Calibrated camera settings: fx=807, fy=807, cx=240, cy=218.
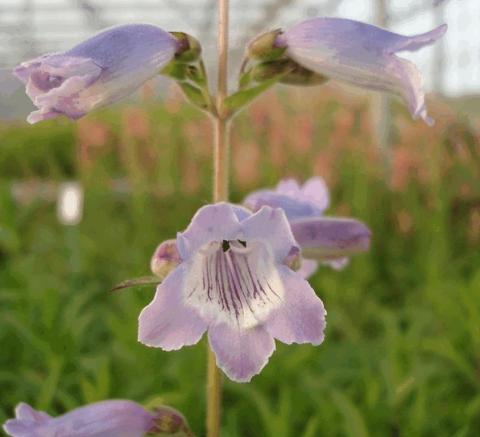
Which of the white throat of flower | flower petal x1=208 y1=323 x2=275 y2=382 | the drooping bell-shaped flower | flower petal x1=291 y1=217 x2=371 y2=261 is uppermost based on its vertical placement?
the white throat of flower

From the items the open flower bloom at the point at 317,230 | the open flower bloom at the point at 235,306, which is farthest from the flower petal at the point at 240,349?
the open flower bloom at the point at 317,230

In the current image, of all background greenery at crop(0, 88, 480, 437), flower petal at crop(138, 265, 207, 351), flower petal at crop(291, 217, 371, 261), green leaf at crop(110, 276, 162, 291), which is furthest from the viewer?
background greenery at crop(0, 88, 480, 437)

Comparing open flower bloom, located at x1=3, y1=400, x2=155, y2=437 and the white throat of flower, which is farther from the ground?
the white throat of flower

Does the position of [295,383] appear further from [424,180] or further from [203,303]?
[424,180]

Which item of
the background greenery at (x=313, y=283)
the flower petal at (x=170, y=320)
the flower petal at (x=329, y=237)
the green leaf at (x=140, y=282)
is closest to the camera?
the flower petal at (x=170, y=320)

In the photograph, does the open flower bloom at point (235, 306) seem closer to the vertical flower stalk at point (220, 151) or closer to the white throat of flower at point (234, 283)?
the white throat of flower at point (234, 283)

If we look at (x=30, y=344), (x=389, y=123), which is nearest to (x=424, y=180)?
(x=389, y=123)

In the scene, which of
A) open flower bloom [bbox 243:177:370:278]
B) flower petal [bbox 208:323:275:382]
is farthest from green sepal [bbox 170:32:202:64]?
flower petal [bbox 208:323:275:382]

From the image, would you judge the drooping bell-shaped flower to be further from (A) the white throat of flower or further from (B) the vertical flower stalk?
(A) the white throat of flower
